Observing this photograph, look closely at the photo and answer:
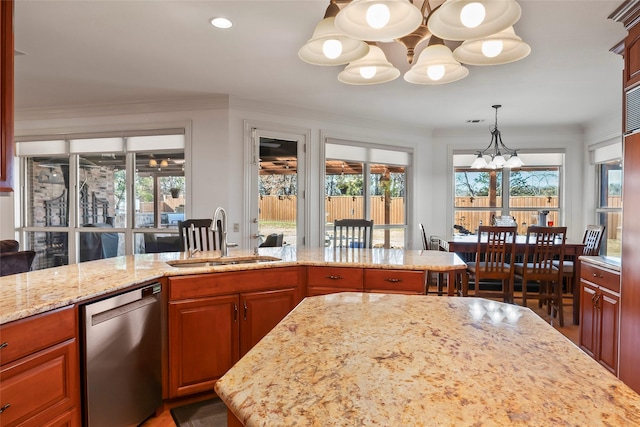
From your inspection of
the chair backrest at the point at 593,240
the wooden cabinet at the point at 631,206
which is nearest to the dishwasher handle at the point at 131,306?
the wooden cabinet at the point at 631,206

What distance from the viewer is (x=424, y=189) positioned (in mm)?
5922

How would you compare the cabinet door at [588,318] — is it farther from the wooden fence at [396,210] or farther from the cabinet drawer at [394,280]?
the wooden fence at [396,210]

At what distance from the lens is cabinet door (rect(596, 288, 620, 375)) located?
95.7 inches

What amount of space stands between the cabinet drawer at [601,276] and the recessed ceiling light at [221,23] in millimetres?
3105

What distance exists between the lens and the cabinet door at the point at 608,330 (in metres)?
2.43

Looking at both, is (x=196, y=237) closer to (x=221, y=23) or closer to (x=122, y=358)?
(x=122, y=358)

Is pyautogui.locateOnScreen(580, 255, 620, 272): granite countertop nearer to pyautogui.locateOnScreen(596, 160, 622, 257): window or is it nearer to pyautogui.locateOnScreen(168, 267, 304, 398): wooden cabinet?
pyautogui.locateOnScreen(168, 267, 304, 398): wooden cabinet

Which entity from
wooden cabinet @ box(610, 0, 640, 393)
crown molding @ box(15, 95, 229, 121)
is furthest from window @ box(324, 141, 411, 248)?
wooden cabinet @ box(610, 0, 640, 393)

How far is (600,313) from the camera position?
2.62m

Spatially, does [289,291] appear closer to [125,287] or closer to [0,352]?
[125,287]

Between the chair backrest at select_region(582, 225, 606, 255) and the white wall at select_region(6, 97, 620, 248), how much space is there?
131 centimetres

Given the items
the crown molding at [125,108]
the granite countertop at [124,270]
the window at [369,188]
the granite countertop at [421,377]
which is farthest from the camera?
the window at [369,188]

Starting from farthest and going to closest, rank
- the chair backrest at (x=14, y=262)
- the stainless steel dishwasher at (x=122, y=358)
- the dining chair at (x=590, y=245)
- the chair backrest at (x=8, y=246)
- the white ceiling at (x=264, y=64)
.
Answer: the dining chair at (x=590, y=245), the chair backrest at (x=8, y=246), the chair backrest at (x=14, y=262), the white ceiling at (x=264, y=64), the stainless steel dishwasher at (x=122, y=358)

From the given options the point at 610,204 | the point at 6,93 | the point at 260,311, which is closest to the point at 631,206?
the point at 260,311
